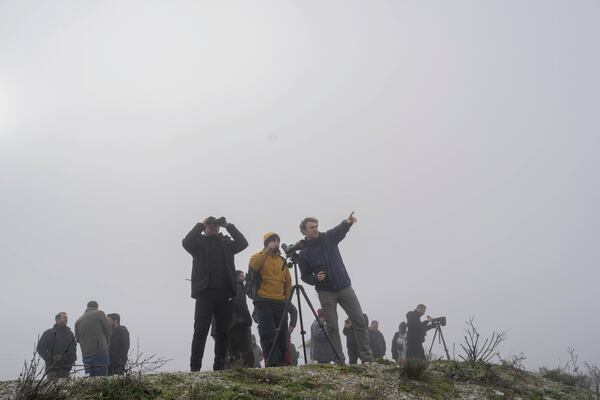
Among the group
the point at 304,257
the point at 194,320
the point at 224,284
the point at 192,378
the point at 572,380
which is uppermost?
the point at 304,257

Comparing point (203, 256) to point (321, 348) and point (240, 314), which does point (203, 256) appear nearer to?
point (240, 314)

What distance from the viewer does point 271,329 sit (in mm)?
7059

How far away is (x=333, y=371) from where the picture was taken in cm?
537

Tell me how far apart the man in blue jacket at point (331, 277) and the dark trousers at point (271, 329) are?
0.70 meters

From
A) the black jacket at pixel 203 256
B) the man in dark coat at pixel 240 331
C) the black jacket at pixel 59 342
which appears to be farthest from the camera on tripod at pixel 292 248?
the black jacket at pixel 59 342

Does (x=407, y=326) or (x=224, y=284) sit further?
(x=407, y=326)

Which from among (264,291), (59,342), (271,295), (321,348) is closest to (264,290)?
(264,291)

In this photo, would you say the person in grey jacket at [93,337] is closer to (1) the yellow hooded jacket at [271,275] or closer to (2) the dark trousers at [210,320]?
(2) the dark trousers at [210,320]

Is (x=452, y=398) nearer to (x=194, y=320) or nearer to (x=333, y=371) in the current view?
(x=333, y=371)

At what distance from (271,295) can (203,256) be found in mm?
1348

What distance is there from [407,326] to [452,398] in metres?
7.82

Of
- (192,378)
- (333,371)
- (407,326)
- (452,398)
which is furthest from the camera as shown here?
(407,326)

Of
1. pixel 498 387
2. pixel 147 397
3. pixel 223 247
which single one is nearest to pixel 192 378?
pixel 147 397

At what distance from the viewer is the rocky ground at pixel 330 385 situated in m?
3.87
